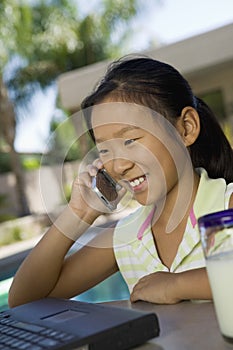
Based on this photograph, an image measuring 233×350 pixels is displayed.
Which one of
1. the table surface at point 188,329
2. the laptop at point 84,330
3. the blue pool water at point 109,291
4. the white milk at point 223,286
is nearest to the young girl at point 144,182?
the table surface at point 188,329

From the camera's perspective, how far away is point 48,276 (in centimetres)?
154

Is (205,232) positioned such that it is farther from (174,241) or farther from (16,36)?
(16,36)

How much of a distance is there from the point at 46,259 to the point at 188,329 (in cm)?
62

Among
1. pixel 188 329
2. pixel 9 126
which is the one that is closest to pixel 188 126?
pixel 188 329

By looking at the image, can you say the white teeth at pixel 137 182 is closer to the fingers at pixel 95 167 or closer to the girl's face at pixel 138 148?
the girl's face at pixel 138 148

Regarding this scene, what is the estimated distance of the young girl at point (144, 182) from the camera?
4.43ft

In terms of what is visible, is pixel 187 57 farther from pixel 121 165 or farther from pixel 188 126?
pixel 121 165

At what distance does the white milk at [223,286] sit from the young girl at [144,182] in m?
0.39

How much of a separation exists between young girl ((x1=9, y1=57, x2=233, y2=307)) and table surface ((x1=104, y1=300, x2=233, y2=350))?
15 centimetres

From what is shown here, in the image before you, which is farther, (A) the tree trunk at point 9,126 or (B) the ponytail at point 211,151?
(A) the tree trunk at point 9,126

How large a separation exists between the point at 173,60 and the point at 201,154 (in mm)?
9913

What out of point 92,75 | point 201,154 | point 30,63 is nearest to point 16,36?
point 30,63

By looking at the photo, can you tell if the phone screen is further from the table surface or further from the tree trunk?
the tree trunk

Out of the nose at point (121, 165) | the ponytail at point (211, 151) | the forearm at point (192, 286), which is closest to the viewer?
the forearm at point (192, 286)
